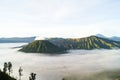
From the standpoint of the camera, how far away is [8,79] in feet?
518

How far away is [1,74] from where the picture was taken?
158 metres

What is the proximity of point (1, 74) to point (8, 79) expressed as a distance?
290 inches
